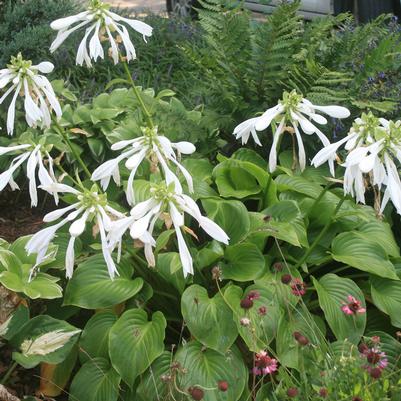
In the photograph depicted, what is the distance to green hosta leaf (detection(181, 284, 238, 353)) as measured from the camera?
2.83 metres

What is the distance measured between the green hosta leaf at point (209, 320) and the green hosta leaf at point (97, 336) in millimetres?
331

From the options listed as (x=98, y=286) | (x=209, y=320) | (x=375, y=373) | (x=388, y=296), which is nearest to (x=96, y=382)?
(x=98, y=286)

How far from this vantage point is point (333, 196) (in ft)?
11.4

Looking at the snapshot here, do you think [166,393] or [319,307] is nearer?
[166,393]

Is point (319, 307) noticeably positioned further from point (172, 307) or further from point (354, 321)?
point (172, 307)

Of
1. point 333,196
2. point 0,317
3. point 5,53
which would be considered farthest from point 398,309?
point 5,53

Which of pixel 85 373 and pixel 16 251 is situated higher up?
pixel 16 251

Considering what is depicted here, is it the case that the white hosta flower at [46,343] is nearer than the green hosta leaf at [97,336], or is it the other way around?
the white hosta flower at [46,343]

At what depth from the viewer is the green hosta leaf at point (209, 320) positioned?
9.30 ft

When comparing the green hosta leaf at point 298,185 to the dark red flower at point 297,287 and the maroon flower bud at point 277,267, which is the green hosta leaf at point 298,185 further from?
the dark red flower at point 297,287

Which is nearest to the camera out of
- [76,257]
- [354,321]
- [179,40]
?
[354,321]

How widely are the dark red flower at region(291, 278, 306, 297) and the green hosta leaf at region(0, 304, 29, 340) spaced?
105 cm

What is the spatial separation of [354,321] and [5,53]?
3.26m

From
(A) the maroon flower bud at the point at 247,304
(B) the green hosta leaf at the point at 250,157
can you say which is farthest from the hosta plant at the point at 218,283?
(B) the green hosta leaf at the point at 250,157
